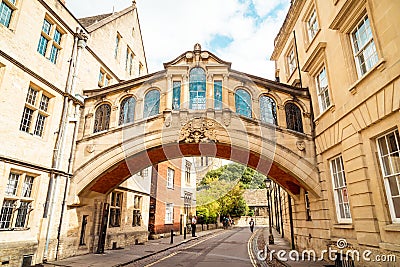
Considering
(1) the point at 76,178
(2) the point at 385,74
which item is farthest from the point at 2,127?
(2) the point at 385,74

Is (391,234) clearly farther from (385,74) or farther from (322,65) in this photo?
(322,65)

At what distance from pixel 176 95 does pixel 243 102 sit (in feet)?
10.5

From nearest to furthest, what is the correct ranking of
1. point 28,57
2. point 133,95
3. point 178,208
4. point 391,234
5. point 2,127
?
point 391,234 → point 2,127 → point 28,57 → point 133,95 → point 178,208

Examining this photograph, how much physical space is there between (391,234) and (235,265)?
5.51 meters

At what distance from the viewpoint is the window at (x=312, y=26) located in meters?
11.8

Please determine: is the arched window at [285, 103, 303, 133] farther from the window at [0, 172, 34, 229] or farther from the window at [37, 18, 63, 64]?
the window at [0, 172, 34, 229]

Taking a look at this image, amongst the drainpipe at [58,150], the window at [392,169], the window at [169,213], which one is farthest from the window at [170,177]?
the window at [392,169]

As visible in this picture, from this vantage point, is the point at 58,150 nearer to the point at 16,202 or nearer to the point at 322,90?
the point at 16,202

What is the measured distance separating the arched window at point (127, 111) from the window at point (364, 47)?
940 centimetres

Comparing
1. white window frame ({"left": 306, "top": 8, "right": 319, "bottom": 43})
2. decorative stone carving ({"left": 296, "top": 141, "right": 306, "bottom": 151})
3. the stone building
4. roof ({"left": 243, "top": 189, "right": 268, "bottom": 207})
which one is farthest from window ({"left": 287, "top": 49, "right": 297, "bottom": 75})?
roof ({"left": 243, "top": 189, "right": 268, "bottom": 207})

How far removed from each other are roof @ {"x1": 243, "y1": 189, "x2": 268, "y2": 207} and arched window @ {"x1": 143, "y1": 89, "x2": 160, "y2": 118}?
47307 millimetres

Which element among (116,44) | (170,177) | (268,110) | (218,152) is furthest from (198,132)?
(170,177)

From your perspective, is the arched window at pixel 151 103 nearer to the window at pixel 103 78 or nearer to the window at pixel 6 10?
the window at pixel 103 78

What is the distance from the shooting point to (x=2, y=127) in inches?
334
